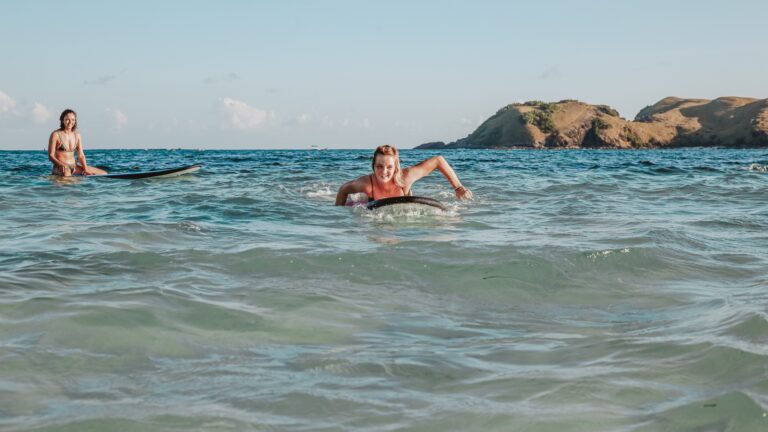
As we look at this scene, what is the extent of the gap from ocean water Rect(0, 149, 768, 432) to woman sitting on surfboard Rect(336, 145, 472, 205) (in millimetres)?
1400

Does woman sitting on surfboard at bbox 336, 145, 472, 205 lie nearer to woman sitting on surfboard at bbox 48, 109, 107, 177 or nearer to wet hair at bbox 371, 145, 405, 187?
wet hair at bbox 371, 145, 405, 187

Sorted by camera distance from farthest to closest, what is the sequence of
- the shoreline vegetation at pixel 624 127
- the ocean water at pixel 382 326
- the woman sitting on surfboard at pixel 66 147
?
the shoreline vegetation at pixel 624 127
the woman sitting on surfboard at pixel 66 147
the ocean water at pixel 382 326

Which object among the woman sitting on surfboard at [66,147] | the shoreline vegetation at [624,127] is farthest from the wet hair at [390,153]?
the shoreline vegetation at [624,127]

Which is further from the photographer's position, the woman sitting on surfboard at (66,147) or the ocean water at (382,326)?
the woman sitting on surfboard at (66,147)

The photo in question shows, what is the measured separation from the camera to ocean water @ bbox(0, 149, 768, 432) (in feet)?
8.71

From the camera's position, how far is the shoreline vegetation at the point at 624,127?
102188 mm

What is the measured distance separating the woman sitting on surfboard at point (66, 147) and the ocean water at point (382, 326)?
27.7 ft

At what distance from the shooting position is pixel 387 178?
31.5 ft

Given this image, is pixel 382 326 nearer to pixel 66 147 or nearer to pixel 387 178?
pixel 387 178

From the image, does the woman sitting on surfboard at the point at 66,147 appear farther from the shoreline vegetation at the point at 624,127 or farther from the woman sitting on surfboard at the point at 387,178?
the shoreline vegetation at the point at 624,127

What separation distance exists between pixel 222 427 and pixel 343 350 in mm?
1040

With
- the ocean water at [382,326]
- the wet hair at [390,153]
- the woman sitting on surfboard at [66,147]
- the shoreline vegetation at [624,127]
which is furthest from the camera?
the shoreline vegetation at [624,127]

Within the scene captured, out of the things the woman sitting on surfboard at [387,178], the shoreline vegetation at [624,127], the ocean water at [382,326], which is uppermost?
the shoreline vegetation at [624,127]

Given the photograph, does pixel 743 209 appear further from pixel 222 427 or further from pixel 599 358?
pixel 222 427
